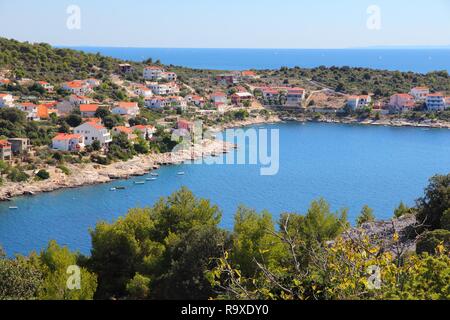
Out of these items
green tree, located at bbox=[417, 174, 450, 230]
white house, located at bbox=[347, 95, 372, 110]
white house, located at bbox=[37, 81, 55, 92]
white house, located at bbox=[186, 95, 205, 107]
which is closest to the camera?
green tree, located at bbox=[417, 174, 450, 230]

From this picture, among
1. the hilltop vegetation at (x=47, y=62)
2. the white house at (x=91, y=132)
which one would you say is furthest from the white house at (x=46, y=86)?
the white house at (x=91, y=132)

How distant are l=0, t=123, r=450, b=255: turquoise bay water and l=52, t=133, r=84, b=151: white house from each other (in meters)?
3.11

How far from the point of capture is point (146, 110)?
3328cm

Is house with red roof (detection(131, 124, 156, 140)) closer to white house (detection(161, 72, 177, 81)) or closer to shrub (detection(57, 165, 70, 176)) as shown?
shrub (detection(57, 165, 70, 176))

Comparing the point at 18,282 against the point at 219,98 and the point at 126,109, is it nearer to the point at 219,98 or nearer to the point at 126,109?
the point at 126,109

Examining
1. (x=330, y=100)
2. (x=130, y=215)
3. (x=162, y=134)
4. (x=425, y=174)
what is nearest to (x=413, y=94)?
(x=330, y=100)

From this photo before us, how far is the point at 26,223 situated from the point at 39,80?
18.2 m

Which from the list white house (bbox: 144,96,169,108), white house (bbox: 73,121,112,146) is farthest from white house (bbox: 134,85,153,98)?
white house (bbox: 73,121,112,146)

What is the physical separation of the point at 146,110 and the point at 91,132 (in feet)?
27.6

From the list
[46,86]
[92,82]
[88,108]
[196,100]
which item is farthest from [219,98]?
[88,108]

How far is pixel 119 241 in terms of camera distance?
9.85 meters

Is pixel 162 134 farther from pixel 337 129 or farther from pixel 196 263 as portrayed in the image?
pixel 196 263

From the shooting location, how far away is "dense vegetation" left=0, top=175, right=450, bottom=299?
12.6 ft

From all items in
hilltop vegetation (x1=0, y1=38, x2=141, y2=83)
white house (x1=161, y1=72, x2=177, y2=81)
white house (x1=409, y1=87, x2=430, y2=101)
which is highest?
hilltop vegetation (x1=0, y1=38, x2=141, y2=83)
